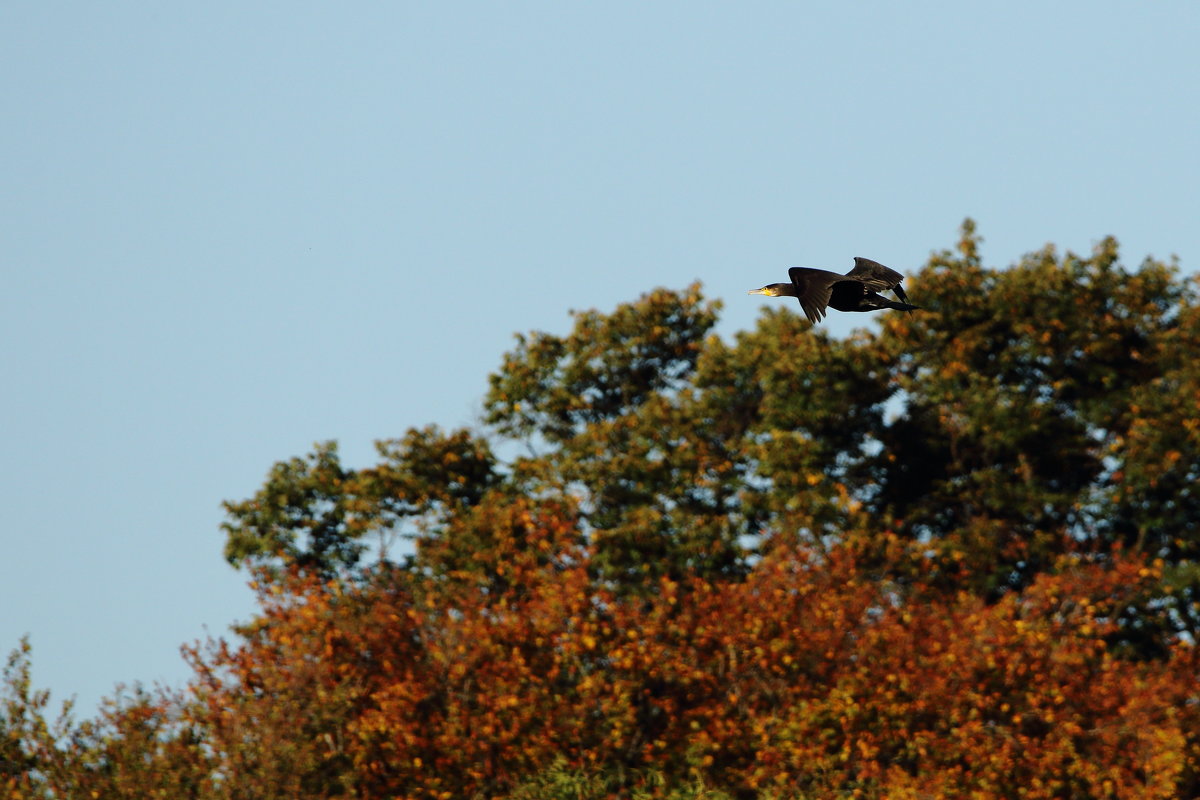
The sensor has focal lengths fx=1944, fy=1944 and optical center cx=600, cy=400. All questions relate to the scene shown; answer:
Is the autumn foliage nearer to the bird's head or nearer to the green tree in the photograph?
the green tree

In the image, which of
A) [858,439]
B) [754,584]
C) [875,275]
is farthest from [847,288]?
[858,439]

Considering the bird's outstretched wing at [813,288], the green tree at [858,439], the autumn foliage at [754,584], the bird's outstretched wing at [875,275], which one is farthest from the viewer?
the green tree at [858,439]

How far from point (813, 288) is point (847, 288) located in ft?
2.52

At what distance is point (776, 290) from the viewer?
53.4 feet

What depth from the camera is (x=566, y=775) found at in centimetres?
2475

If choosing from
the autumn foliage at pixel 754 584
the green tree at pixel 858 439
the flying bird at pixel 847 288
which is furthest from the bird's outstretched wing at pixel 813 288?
the green tree at pixel 858 439

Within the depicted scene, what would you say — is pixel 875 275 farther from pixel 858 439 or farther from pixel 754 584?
pixel 858 439

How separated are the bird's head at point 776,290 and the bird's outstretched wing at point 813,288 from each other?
2.18 metres

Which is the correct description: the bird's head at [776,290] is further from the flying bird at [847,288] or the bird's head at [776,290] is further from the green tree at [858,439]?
the green tree at [858,439]

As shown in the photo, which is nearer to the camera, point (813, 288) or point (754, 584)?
point (813, 288)

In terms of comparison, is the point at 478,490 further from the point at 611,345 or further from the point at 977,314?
the point at 977,314

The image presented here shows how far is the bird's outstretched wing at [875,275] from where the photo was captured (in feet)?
47.6

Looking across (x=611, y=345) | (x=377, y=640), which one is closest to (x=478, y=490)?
(x=611, y=345)

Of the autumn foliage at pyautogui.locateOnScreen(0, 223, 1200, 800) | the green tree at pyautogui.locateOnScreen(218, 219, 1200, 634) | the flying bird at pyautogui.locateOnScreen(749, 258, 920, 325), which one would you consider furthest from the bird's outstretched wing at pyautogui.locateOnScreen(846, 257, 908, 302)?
the green tree at pyautogui.locateOnScreen(218, 219, 1200, 634)
